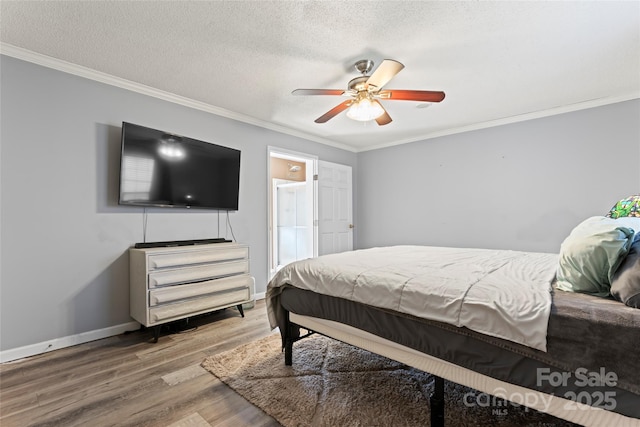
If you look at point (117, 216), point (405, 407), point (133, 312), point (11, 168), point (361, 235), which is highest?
point (11, 168)

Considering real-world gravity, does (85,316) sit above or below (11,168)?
below

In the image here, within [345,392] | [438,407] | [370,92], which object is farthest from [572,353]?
[370,92]

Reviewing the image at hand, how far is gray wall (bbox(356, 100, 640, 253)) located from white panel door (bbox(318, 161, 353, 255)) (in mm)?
430

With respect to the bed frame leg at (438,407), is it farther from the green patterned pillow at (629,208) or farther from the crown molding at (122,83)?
the crown molding at (122,83)

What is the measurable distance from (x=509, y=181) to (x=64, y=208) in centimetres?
495

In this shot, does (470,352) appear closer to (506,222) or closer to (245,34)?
(245,34)

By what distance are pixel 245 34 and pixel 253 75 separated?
1.96 ft

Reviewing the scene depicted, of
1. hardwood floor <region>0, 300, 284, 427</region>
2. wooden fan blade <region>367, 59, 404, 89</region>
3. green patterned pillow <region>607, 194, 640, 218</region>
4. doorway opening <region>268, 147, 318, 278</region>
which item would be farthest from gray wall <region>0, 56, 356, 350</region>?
green patterned pillow <region>607, 194, 640, 218</region>

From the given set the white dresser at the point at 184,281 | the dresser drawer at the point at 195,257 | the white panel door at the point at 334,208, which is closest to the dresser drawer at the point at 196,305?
the white dresser at the point at 184,281

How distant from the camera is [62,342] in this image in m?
2.47

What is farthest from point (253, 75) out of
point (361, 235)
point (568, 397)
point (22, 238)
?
point (361, 235)

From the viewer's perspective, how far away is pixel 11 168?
7.46 ft

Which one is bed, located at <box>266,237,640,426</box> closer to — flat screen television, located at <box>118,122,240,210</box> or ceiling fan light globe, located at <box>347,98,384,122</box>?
A: ceiling fan light globe, located at <box>347,98,384,122</box>

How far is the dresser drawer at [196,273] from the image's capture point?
2.59 metres
